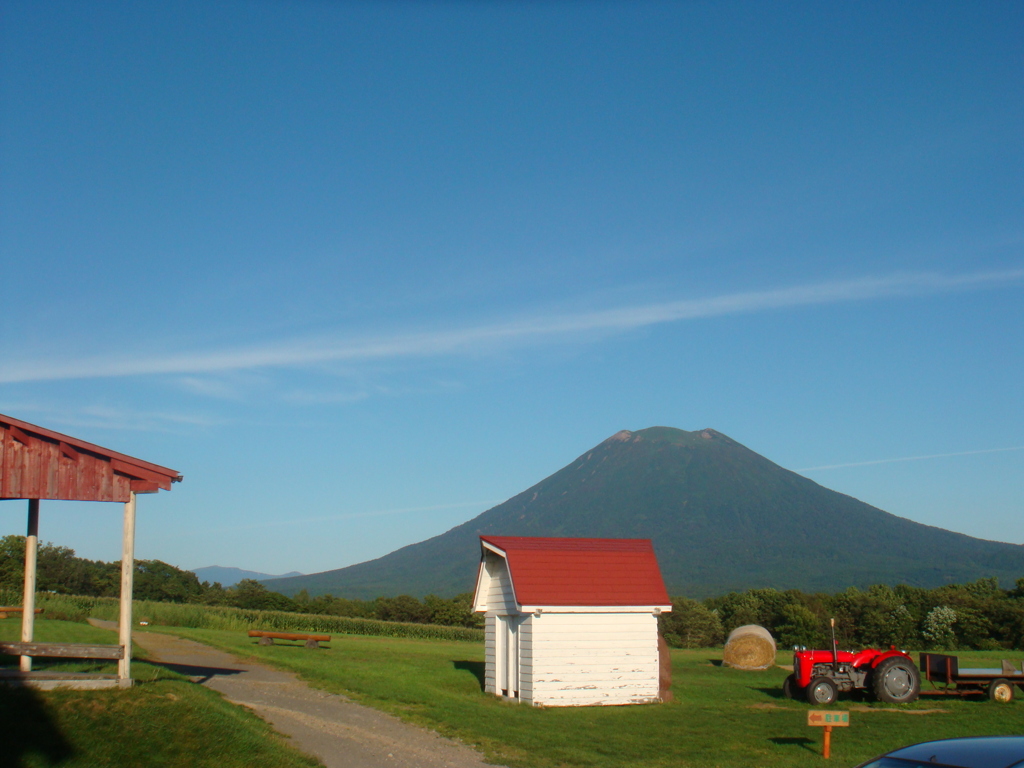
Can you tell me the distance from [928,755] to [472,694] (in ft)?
55.3

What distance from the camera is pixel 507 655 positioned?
72.4 feet

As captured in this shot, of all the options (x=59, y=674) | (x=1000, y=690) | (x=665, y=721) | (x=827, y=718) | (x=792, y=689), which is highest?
(x=59, y=674)

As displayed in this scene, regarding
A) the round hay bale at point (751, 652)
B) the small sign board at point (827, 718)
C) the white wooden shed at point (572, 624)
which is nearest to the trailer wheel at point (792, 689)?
the white wooden shed at point (572, 624)

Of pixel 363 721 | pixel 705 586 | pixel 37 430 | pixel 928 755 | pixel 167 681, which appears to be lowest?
pixel 705 586

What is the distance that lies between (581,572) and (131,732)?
1265 cm

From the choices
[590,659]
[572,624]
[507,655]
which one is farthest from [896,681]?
[507,655]

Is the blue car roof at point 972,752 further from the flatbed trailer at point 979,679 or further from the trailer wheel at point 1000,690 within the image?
the trailer wheel at point 1000,690

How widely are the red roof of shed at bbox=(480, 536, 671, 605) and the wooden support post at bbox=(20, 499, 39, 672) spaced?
10547 millimetres

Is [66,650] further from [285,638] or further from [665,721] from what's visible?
[285,638]

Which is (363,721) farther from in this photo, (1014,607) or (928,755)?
(1014,607)

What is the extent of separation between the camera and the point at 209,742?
11984 mm

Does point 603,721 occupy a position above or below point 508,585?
below

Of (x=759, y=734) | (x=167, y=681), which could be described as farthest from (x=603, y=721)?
(x=167, y=681)

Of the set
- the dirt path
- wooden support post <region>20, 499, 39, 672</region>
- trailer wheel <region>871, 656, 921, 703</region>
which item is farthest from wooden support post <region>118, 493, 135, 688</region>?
trailer wheel <region>871, 656, 921, 703</region>
